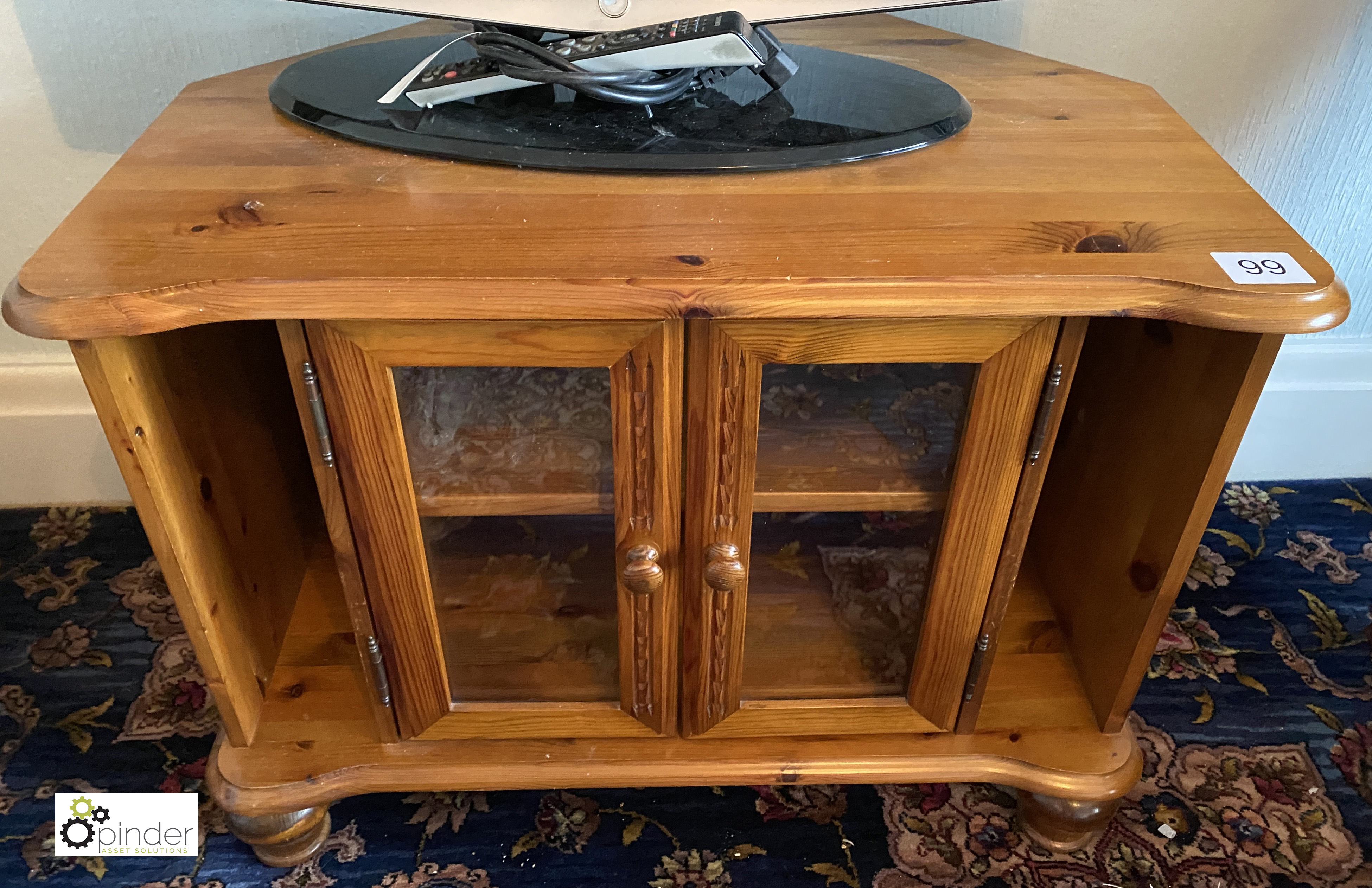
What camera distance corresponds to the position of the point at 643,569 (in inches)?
27.1

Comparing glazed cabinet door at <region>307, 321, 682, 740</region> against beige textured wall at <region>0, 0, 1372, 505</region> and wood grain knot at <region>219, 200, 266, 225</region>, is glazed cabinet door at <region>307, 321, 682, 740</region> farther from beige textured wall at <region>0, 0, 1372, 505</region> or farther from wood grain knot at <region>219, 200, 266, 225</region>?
beige textured wall at <region>0, 0, 1372, 505</region>

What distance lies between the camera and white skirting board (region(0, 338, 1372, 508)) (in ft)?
3.91

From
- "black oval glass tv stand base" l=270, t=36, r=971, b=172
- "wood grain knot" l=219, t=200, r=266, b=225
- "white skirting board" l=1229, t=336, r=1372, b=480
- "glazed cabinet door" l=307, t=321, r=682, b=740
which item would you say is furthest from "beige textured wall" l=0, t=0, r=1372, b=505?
"glazed cabinet door" l=307, t=321, r=682, b=740

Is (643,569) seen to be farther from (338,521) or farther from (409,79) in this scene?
(409,79)

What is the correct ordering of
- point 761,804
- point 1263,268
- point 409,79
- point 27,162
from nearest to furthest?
1. point 1263,268
2. point 409,79
3. point 761,804
4. point 27,162

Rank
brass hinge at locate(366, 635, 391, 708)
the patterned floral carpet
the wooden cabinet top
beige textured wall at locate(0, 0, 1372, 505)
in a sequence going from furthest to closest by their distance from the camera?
beige textured wall at locate(0, 0, 1372, 505)
the patterned floral carpet
brass hinge at locate(366, 635, 391, 708)
the wooden cabinet top

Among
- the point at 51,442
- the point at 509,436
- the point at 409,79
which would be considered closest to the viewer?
the point at 509,436

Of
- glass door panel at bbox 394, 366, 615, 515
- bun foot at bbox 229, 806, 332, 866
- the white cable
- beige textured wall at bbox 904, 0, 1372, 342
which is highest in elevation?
the white cable

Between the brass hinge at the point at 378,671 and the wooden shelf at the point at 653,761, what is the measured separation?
7 centimetres

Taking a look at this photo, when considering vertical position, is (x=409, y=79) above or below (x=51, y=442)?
above

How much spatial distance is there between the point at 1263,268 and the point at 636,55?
455 mm

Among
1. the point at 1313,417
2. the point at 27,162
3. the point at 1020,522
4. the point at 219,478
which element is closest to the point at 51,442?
the point at 27,162

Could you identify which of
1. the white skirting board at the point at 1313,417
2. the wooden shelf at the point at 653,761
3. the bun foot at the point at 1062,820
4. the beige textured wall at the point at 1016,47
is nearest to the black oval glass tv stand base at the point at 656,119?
the beige textured wall at the point at 1016,47

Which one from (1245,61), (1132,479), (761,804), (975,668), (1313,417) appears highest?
(1245,61)
